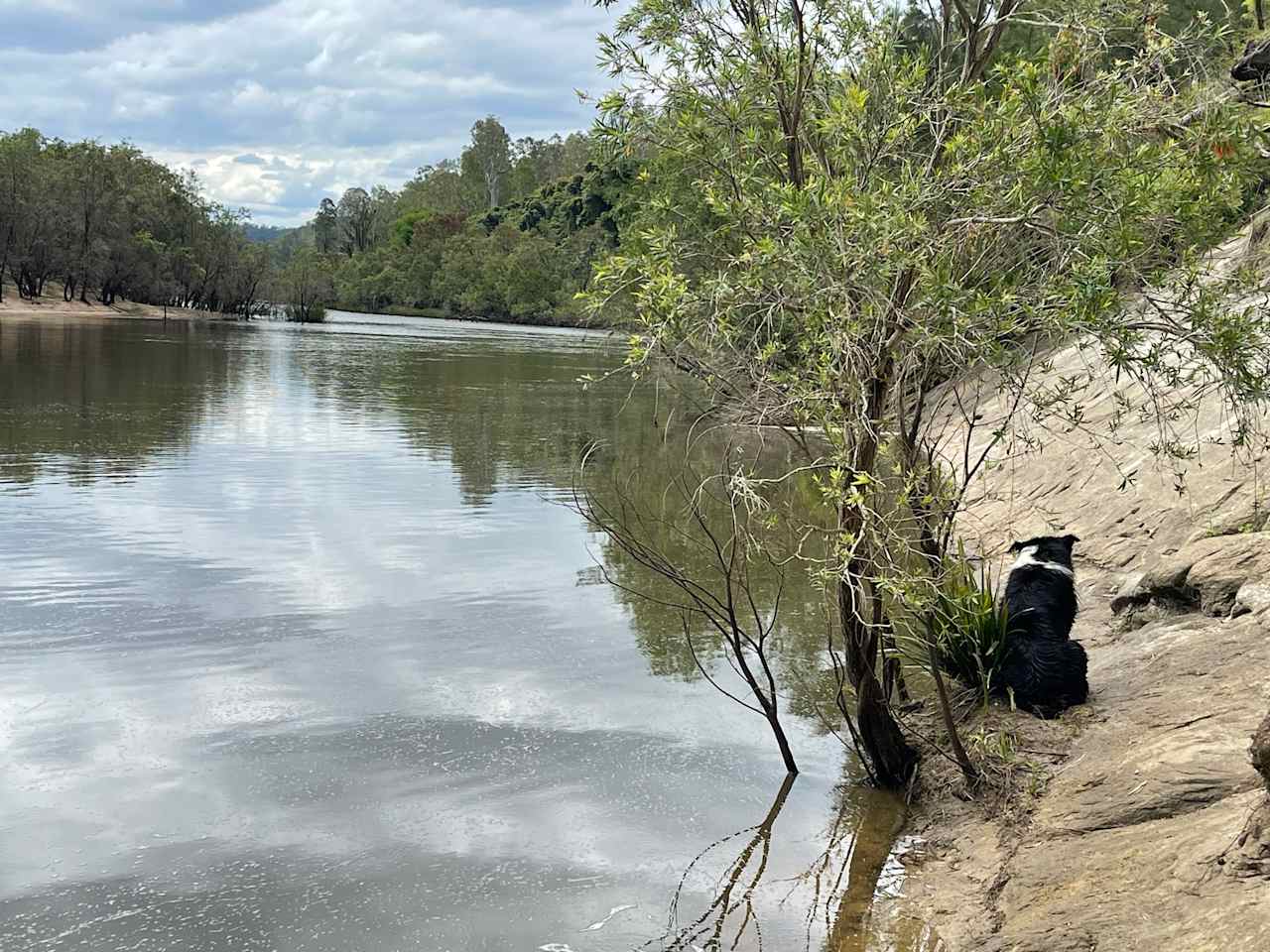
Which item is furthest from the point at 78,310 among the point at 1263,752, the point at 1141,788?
the point at 1263,752

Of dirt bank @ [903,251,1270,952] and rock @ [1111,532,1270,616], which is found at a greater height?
rock @ [1111,532,1270,616]

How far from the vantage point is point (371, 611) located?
36.8ft

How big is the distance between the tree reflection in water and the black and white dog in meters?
1.18

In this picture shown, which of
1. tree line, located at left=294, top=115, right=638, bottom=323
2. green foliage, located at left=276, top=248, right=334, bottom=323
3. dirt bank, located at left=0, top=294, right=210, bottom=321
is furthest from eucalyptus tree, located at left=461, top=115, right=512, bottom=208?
dirt bank, located at left=0, top=294, right=210, bottom=321

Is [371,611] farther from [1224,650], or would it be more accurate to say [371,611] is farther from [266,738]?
[1224,650]

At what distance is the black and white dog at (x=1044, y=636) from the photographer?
7.30 metres

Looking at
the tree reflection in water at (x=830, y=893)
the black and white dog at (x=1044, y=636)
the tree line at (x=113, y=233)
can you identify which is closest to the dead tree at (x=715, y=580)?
the tree reflection in water at (x=830, y=893)

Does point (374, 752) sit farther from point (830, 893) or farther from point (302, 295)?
point (302, 295)

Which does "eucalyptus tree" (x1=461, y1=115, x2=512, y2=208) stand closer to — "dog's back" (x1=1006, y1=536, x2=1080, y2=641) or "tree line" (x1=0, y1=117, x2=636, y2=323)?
"tree line" (x1=0, y1=117, x2=636, y2=323)

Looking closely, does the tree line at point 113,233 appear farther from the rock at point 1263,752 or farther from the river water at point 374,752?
the rock at point 1263,752

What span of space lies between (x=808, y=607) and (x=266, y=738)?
5824 mm

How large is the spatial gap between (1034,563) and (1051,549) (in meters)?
0.24

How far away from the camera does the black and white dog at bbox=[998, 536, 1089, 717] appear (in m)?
7.30

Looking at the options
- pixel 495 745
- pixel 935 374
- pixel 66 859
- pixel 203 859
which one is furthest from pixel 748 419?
pixel 66 859
